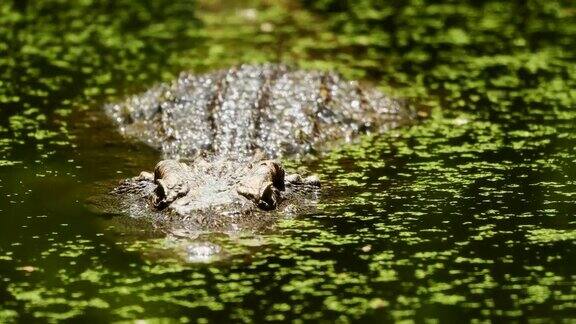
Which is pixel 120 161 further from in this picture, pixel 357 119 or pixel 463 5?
pixel 463 5

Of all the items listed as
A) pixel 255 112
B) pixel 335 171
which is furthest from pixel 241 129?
pixel 335 171

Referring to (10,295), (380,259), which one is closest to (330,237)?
(380,259)

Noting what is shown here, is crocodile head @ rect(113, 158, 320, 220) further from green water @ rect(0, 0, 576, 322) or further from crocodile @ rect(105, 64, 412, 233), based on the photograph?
green water @ rect(0, 0, 576, 322)

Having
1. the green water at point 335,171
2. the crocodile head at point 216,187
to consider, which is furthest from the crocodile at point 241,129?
the green water at point 335,171

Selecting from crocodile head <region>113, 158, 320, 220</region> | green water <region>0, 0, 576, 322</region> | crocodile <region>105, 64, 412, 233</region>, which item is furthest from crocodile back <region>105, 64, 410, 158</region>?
crocodile head <region>113, 158, 320, 220</region>

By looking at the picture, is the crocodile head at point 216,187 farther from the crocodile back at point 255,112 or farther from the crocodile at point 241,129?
the crocodile back at point 255,112

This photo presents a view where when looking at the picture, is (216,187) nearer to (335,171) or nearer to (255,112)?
(335,171)
